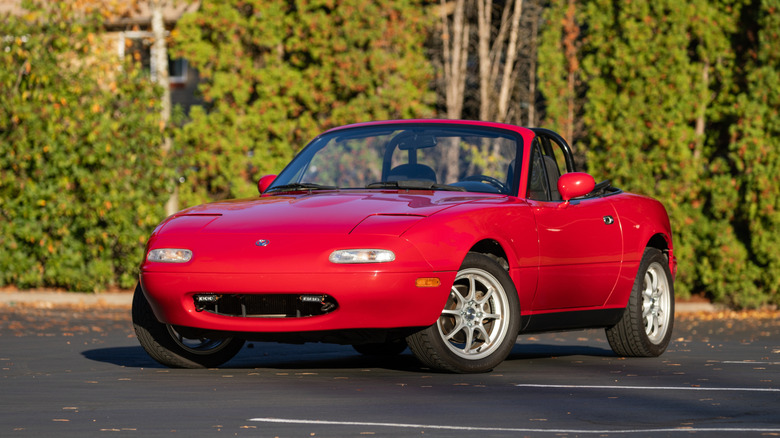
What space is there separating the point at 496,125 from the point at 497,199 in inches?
42.5

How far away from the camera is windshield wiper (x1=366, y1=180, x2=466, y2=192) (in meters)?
8.93

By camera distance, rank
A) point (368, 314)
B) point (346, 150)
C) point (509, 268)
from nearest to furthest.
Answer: point (368, 314), point (509, 268), point (346, 150)

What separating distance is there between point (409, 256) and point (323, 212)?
27.4 inches

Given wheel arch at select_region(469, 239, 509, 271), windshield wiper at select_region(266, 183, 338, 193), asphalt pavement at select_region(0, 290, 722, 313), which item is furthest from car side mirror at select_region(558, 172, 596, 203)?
asphalt pavement at select_region(0, 290, 722, 313)

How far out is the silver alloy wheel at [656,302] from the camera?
10281 millimetres

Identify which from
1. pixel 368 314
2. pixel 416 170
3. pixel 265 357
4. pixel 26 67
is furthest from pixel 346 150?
pixel 26 67

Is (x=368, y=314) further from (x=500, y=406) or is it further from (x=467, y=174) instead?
(x=467, y=174)

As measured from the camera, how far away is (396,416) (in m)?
6.42

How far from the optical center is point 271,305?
7883 mm

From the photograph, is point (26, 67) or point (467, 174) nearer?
point (467, 174)

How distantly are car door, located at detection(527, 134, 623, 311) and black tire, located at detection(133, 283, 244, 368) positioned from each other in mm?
2164

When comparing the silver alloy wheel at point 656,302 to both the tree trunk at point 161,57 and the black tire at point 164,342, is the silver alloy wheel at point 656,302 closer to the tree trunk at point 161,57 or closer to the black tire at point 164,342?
the black tire at point 164,342

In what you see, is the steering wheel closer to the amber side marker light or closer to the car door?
the car door

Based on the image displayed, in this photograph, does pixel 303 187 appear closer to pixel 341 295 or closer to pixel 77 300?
pixel 341 295
